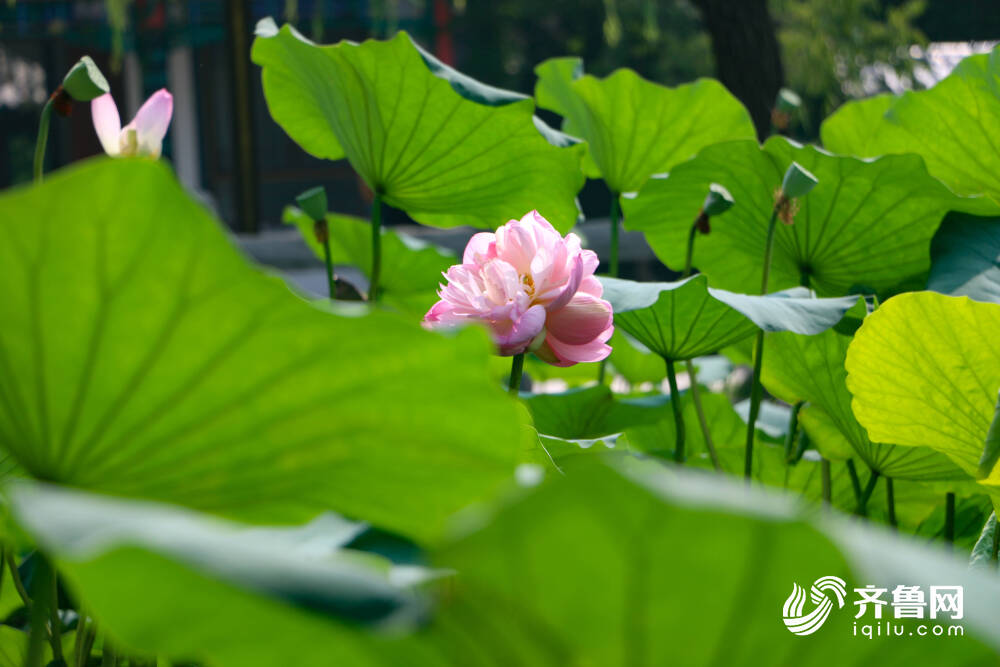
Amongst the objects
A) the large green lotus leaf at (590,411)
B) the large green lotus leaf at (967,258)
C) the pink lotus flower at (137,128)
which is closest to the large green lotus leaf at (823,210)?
the large green lotus leaf at (967,258)

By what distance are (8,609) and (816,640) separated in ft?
1.55

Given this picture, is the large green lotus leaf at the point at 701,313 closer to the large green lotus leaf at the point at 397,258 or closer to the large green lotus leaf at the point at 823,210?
the large green lotus leaf at the point at 823,210

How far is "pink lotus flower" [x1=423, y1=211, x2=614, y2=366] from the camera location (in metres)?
0.40

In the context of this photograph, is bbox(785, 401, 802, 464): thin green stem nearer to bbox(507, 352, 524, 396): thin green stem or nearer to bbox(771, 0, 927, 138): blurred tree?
bbox(507, 352, 524, 396): thin green stem

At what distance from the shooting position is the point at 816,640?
15 centimetres

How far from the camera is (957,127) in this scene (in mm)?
596

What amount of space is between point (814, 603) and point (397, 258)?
27.1 inches

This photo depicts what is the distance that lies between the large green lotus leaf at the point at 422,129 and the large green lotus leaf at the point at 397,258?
15cm

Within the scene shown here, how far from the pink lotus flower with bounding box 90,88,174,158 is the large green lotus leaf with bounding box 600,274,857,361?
0.23 metres

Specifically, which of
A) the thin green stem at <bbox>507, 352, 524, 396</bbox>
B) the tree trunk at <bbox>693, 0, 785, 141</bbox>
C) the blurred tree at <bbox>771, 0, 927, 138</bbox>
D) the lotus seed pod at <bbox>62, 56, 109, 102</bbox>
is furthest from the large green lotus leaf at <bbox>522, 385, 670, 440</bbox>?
the blurred tree at <bbox>771, 0, 927, 138</bbox>

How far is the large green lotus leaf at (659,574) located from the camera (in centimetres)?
13

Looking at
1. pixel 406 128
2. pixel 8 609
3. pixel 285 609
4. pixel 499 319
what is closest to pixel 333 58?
pixel 406 128

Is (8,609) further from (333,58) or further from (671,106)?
(671,106)

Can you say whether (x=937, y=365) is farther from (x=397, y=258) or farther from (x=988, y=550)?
(x=397, y=258)
